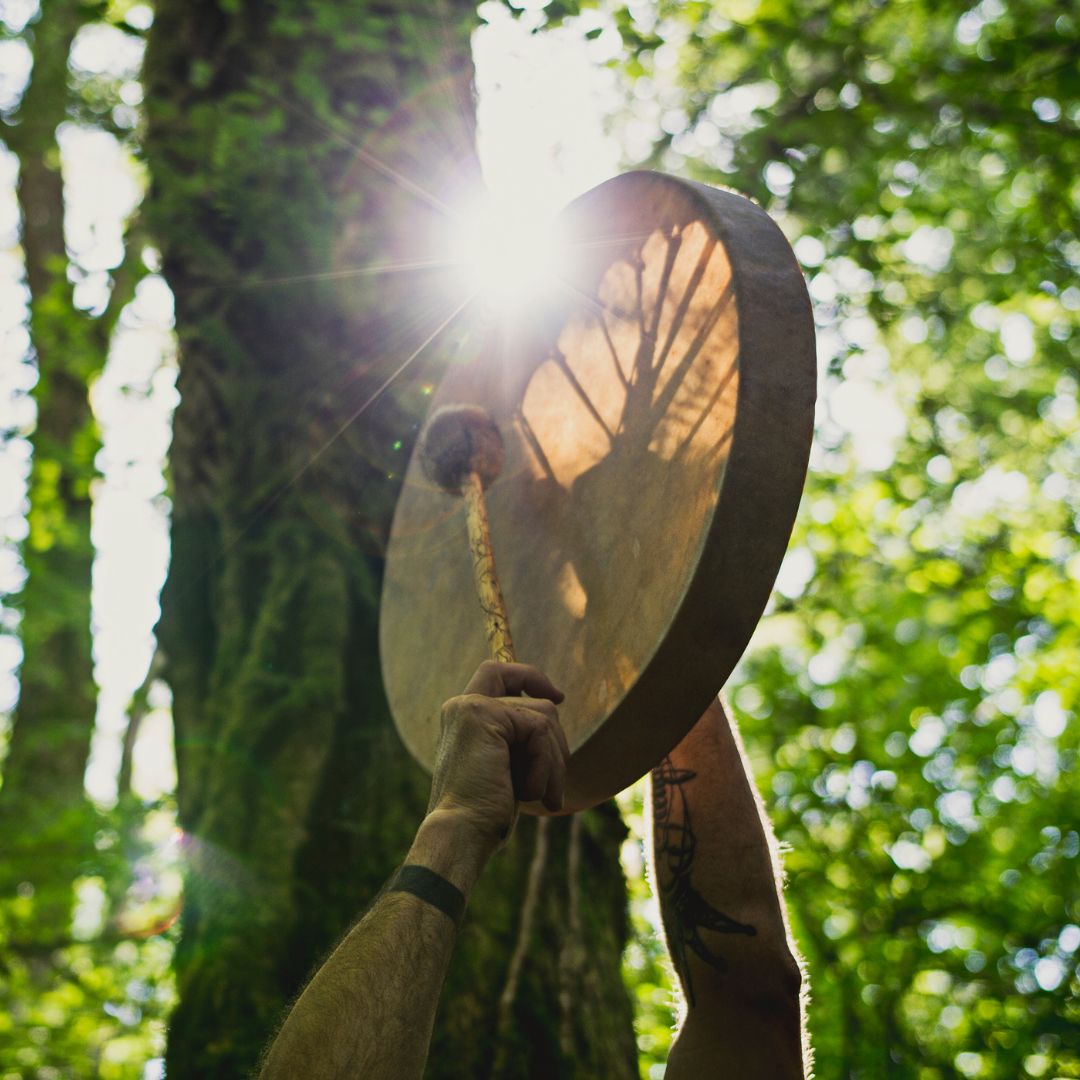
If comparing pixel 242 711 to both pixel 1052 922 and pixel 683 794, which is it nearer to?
pixel 683 794

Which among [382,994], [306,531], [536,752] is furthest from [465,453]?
[306,531]

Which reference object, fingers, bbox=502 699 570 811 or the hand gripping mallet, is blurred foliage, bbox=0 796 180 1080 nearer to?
the hand gripping mallet

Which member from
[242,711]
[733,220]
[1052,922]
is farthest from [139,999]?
[733,220]

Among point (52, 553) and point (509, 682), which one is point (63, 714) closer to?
point (52, 553)

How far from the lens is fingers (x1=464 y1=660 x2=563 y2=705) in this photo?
156cm

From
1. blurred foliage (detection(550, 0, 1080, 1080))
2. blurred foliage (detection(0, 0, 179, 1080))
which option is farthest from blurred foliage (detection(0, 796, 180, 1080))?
blurred foliage (detection(550, 0, 1080, 1080))

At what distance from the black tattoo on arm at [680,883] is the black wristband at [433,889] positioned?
80 cm

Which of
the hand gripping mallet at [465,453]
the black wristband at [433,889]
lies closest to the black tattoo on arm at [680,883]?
the hand gripping mallet at [465,453]

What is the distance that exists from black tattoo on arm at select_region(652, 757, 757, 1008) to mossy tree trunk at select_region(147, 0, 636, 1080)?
0.88 metres

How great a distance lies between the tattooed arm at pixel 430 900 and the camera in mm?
1302

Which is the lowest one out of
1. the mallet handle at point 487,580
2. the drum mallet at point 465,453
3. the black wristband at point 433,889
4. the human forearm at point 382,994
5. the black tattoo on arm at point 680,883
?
the human forearm at point 382,994

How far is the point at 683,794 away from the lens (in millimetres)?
2178

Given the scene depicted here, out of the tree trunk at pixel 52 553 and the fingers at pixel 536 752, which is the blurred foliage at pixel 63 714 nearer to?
the tree trunk at pixel 52 553

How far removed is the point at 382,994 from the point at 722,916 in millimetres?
960
